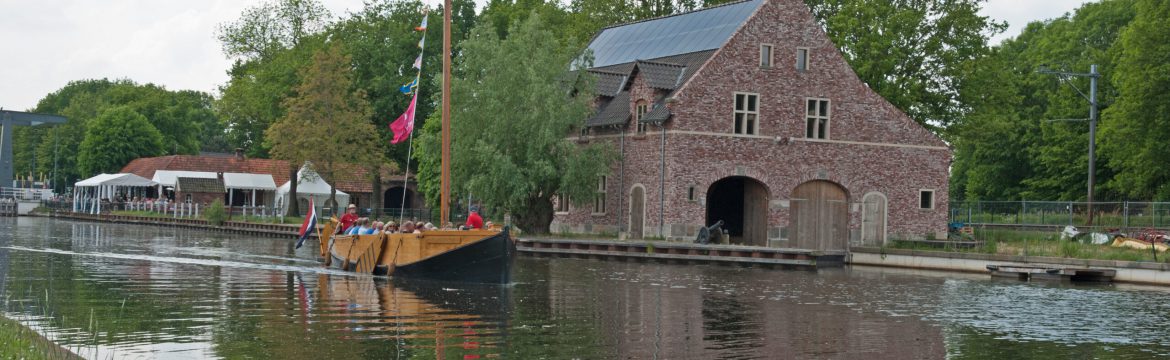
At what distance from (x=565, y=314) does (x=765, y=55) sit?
28.1m

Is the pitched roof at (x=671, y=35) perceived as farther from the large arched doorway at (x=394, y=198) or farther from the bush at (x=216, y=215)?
the large arched doorway at (x=394, y=198)

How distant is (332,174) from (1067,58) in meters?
40.2

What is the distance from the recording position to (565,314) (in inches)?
1000

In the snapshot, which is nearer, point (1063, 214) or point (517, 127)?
→ point (517, 127)

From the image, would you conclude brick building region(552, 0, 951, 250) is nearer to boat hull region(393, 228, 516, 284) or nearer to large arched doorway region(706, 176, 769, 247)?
large arched doorway region(706, 176, 769, 247)

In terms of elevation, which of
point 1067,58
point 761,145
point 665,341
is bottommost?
point 665,341

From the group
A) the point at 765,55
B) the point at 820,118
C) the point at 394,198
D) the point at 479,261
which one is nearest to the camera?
the point at 479,261

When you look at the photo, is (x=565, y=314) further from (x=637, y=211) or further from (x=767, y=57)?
(x=767, y=57)

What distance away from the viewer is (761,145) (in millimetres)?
51719

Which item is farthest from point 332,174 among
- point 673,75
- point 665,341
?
point 665,341

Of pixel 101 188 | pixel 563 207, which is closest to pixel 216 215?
pixel 101 188

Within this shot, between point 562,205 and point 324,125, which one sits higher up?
point 324,125

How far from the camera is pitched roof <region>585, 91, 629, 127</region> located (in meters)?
52.7

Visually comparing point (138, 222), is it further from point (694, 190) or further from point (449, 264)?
point (449, 264)
